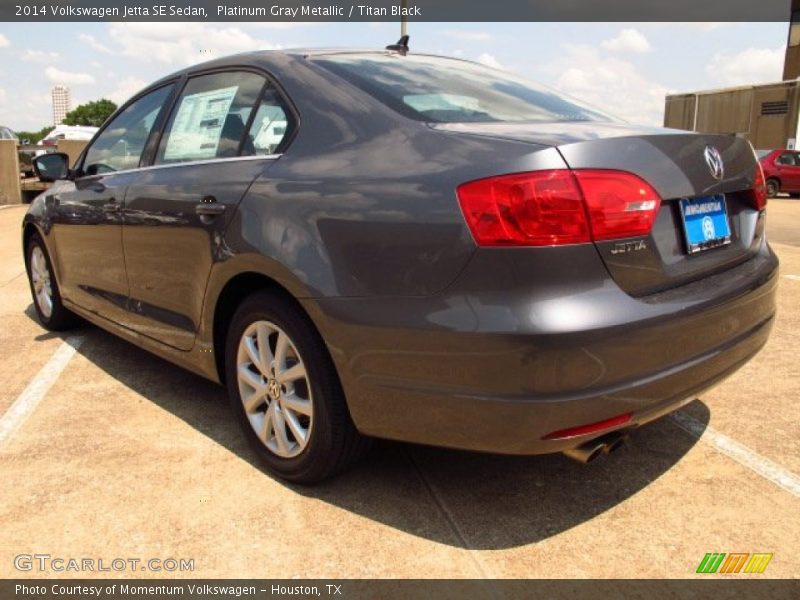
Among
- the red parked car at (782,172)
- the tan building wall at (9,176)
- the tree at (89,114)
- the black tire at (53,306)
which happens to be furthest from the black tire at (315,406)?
the tree at (89,114)

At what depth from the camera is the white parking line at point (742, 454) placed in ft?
8.51

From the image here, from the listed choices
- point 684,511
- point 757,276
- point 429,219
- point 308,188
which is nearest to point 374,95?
point 308,188

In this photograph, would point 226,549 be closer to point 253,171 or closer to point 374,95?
point 253,171

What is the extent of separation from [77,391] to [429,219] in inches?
100

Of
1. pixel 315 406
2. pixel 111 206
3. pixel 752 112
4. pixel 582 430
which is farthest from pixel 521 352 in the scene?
pixel 752 112

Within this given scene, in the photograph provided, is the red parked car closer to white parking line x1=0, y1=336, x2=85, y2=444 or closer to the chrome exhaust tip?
white parking line x1=0, y1=336, x2=85, y2=444

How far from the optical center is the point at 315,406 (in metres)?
2.42

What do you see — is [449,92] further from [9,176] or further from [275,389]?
[9,176]

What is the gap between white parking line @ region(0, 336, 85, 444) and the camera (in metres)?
3.28

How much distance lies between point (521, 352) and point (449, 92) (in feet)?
3.90

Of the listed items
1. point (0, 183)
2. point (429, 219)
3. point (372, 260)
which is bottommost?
point (0, 183)

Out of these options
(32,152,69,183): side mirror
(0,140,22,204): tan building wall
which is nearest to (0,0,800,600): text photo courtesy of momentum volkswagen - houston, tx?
(32,152,69,183): side mirror

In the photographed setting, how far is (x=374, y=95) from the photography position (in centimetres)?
247

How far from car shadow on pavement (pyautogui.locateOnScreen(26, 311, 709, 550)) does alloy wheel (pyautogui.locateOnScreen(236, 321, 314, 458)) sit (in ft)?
0.65
